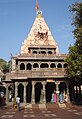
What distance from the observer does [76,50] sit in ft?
118

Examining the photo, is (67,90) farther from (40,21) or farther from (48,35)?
(40,21)

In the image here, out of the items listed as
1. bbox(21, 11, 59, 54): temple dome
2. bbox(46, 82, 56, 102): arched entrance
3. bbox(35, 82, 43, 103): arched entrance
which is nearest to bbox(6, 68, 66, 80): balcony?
bbox(35, 82, 43, 103): arched entrance

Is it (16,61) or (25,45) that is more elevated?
(25,45)

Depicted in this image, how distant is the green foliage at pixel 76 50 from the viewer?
3347 centimetres

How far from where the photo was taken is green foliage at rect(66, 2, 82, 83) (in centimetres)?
3347

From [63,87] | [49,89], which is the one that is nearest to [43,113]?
[63,87]

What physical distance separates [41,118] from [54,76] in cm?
2126

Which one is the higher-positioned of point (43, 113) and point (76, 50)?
point (76, 50)

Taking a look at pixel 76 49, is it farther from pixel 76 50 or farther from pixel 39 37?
pixel 39 37

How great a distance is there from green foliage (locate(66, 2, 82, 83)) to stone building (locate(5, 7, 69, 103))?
6.36 metres

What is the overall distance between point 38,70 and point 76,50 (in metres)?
10.3

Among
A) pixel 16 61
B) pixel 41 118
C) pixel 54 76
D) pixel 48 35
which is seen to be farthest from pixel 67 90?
pixel 48 35

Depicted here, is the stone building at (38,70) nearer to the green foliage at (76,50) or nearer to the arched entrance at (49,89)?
the arched entrance at (49,89)

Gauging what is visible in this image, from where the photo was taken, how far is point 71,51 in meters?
36.9
